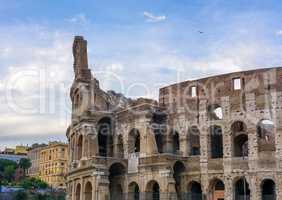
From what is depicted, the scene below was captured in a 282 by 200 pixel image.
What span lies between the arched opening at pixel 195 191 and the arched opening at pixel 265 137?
5932 mm

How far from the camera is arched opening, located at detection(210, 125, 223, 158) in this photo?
130ft

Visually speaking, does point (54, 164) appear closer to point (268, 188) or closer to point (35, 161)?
point (35, 161)

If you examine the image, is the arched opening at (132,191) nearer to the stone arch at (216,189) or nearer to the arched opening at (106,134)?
the arched opening at (106,134)

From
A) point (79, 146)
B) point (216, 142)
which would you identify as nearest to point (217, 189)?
point (216, 142)

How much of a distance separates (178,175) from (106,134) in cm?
870

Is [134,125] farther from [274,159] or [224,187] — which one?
[274,159]

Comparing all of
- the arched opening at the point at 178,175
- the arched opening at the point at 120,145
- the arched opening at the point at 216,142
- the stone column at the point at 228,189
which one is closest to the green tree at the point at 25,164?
the arched opening at the point at 120,145

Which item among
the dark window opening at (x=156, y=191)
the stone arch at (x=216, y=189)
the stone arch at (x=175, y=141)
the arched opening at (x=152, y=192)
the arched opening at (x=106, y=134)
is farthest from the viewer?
the arched opening at (x=106, y=134)

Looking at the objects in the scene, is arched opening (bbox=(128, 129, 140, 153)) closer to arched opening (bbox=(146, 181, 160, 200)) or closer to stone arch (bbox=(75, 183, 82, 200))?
arched opening (bbox=(146, 181, 160, 200))

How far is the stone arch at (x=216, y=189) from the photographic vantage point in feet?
125

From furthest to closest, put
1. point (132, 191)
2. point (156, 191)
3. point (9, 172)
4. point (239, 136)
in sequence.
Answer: point (9, 172), point (132, 191), point (156, 191), point (239, 136)

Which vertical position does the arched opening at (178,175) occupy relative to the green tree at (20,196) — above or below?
above

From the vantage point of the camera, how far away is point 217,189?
130ft

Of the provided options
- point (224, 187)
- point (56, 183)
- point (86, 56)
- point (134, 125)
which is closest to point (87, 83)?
point (86, 56)
